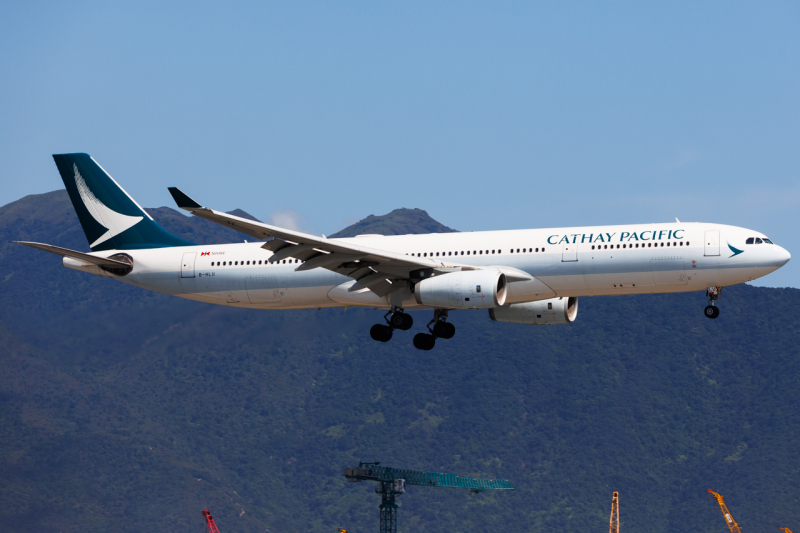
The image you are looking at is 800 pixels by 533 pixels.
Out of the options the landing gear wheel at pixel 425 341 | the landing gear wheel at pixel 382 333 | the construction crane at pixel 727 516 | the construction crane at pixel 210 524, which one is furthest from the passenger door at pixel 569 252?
the construction crane at pixel 727 516

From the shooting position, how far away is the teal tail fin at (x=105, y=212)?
54406 mm

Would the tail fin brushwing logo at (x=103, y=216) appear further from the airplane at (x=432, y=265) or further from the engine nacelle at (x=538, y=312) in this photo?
the engine nacelle at (x=538, y=312)

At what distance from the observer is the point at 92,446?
166 meters

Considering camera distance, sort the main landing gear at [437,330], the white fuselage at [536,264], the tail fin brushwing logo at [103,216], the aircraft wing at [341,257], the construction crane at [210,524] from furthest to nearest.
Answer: the construction crane at [210,524] < the tail fin brushwing logo at [103,216] < the main landing gear at [437,330] < the white fuselage at [536,264] < the aircraft wing at [341,257]

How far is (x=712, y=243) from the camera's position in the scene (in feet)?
147

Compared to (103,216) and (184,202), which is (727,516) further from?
(184,202)

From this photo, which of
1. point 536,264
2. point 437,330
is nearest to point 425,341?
point 437,330

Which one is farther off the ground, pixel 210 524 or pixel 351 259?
pixel 351 259

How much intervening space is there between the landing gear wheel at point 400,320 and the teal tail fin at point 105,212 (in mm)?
12286

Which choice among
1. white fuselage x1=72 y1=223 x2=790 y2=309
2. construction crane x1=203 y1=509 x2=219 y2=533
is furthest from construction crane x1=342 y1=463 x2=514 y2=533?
white fuselage x1=72 y1=223 x2=790 y2=309

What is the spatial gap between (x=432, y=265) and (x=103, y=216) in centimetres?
1961

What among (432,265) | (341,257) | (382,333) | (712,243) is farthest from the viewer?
(382,333)

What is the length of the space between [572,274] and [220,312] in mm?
47074

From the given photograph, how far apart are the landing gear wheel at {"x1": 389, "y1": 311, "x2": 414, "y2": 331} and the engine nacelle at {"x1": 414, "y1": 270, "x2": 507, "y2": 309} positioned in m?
2.83
